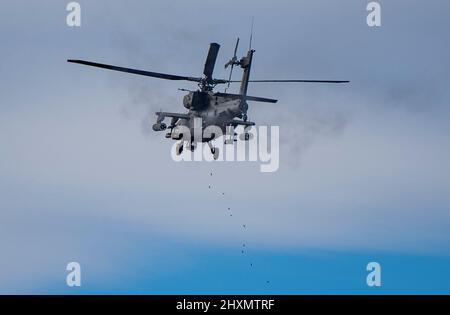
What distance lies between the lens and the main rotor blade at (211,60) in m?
68.8

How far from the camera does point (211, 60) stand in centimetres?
7012

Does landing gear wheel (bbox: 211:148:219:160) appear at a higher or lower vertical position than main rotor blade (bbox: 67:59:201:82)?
lower

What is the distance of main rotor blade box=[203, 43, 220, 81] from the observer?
6881 cm

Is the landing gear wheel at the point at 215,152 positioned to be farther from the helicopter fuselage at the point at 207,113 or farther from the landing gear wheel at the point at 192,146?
the landing gear wheel at the point at 192,146

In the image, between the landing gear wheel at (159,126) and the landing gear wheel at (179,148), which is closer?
the landing gear wheel at (159,126)

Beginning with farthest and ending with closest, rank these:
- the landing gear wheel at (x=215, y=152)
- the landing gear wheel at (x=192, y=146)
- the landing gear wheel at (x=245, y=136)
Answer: the landing gear wheel at (x=192, y=146) → the landing gear wheel at (x=215, y=152) → the landing gear wheel at (x=245, y=136)

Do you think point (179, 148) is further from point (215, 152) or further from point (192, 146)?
point (215, 152)

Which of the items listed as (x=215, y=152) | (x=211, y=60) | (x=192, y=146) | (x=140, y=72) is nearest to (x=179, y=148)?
(x=192, y=146)

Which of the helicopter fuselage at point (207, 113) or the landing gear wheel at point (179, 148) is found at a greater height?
the helicopter fuselage at point (207, 113)

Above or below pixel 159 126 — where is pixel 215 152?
below

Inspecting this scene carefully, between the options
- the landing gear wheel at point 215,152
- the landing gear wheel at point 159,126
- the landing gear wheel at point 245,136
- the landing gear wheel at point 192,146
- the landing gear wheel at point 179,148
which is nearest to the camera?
the landing gear wheel at point 245,136

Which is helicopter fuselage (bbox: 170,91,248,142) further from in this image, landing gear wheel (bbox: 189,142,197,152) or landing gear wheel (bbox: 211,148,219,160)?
landing gear wheel (bbox: 211,148,219,160)

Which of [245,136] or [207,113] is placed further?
[207,113]
